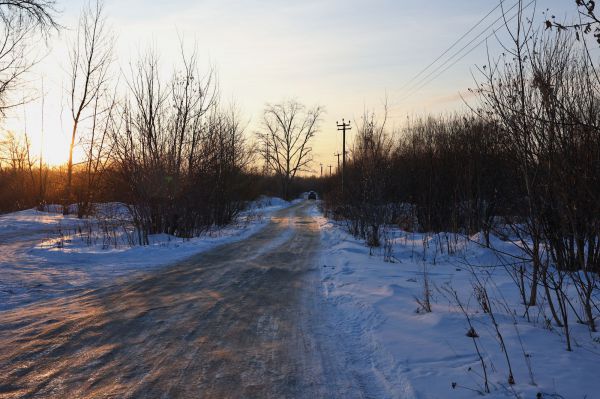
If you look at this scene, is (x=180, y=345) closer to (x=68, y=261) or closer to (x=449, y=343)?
(x=449, y=343)

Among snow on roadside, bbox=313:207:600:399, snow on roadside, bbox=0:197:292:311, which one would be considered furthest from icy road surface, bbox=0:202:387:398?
snow on roadside, bbox=0:197:292:311

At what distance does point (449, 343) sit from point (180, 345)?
294 cm

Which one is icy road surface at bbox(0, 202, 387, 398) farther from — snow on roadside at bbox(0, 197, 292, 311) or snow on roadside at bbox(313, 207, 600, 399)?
snow on roadside at bbox(0, 197, 292, 311)

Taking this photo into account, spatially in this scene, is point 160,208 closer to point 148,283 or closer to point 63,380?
point 148,283

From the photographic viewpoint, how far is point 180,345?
4.86 meters

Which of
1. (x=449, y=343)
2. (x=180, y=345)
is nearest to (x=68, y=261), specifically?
(x=180, y=345)

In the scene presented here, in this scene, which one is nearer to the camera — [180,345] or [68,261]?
[180,345]

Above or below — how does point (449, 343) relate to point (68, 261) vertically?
below

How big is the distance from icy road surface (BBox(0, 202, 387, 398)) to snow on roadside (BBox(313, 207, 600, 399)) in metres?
0.35

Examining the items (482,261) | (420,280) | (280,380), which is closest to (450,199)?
(482,261)

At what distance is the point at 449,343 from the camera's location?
15.7ft

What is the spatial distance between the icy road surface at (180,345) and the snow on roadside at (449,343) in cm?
35

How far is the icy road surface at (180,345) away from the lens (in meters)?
3.81

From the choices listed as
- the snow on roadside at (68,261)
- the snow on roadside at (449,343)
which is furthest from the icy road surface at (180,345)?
the snow on roadside at (68,261)
